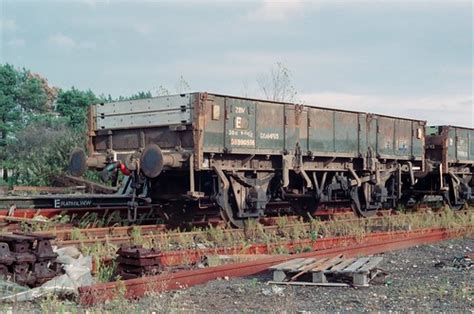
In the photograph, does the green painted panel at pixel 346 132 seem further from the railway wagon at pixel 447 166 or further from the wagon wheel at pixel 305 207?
the railway wagon at pixel 447 166

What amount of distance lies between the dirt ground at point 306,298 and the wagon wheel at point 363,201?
681 cm

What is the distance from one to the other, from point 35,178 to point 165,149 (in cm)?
1374

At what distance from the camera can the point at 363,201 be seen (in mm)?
15414

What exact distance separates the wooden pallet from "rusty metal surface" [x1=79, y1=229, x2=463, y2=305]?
1.35 feet

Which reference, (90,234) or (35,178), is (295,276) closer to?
(90,234)

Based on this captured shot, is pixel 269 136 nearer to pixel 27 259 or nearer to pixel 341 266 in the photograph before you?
pixel 341 266

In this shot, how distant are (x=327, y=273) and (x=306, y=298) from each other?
2.85 ft

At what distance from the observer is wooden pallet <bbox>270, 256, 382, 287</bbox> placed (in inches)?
286

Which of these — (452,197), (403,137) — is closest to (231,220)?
(403,137)

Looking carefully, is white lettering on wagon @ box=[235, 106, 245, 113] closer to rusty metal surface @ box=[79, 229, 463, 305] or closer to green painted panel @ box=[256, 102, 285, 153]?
green painted panel @ box=[256, 102, 285, 153]

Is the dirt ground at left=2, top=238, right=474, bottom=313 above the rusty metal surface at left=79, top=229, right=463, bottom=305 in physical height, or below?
below

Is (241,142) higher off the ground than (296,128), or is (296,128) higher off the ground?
(296,128)

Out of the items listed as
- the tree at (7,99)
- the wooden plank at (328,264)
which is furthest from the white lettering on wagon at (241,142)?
the tree at (7,99)

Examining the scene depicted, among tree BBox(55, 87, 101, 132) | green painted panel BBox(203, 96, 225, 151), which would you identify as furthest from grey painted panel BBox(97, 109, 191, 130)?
tree BBox(55, 87, 101, 132)
